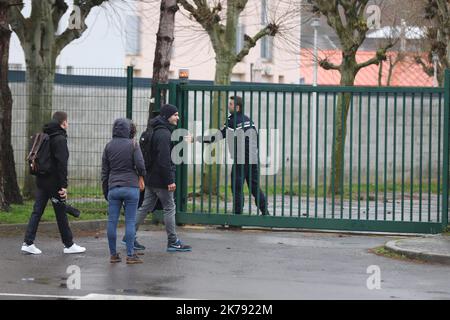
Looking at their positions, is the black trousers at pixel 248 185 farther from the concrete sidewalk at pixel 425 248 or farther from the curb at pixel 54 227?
the concrete sidewalk at pixel 425 248

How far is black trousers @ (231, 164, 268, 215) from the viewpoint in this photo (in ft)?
52.9

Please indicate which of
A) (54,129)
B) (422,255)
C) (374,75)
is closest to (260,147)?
(422,255)

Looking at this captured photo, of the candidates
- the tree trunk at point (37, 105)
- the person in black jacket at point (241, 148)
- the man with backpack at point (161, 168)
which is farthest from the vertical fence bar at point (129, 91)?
the man with backpack at point (161, 168)

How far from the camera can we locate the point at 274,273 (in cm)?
1174

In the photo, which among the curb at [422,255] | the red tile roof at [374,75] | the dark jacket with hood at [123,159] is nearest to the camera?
the dark jacket with hood at [123,159]

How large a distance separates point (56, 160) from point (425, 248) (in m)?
4.76

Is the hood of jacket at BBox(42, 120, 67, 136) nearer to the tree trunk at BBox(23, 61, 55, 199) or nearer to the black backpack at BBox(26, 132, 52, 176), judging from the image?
the black backpack at BBox(26, 132, 52, 176)

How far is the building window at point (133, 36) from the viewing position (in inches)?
1464

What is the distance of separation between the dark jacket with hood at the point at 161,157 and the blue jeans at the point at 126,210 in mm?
791

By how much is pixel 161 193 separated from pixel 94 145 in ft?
16.2

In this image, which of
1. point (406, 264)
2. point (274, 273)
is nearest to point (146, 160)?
point (274, 273)

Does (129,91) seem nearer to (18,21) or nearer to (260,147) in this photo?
(260,147)

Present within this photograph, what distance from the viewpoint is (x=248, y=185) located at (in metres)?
16.2
